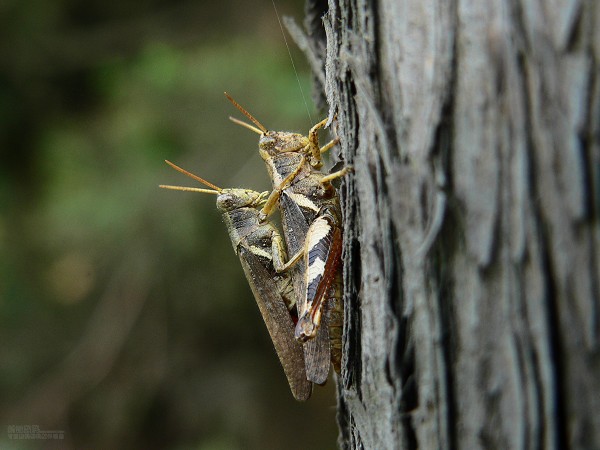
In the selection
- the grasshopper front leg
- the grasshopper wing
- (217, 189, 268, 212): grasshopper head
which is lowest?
the grasshopper wing

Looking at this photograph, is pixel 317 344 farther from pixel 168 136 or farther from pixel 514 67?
pixel 168 136

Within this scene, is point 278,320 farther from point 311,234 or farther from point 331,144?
point 331,144

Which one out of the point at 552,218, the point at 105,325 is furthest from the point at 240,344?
the point at 552,218

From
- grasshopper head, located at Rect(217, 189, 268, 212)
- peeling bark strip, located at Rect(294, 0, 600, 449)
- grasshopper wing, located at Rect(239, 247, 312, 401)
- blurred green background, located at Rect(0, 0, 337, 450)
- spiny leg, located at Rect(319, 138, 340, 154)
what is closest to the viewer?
peeling bark strip, located at Rect(294, 0, 600, 449)

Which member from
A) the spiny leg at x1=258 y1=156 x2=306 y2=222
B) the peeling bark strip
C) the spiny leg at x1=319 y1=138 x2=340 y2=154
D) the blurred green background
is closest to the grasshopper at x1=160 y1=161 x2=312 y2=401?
the spiny leg at x1=258 y1=156 x2=306 y2=222

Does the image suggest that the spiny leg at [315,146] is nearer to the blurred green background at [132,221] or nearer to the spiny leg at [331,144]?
the spiny leg at [331,144]

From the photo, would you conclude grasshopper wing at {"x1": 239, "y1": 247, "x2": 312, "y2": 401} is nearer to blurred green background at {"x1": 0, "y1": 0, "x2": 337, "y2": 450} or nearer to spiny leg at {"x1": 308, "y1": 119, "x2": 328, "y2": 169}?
spiny leg at {"x1": 308, "y1": 119, "x2": 328, "y2": 169}

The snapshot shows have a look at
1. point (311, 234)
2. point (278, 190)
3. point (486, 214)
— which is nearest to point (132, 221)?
point (278, 190)
